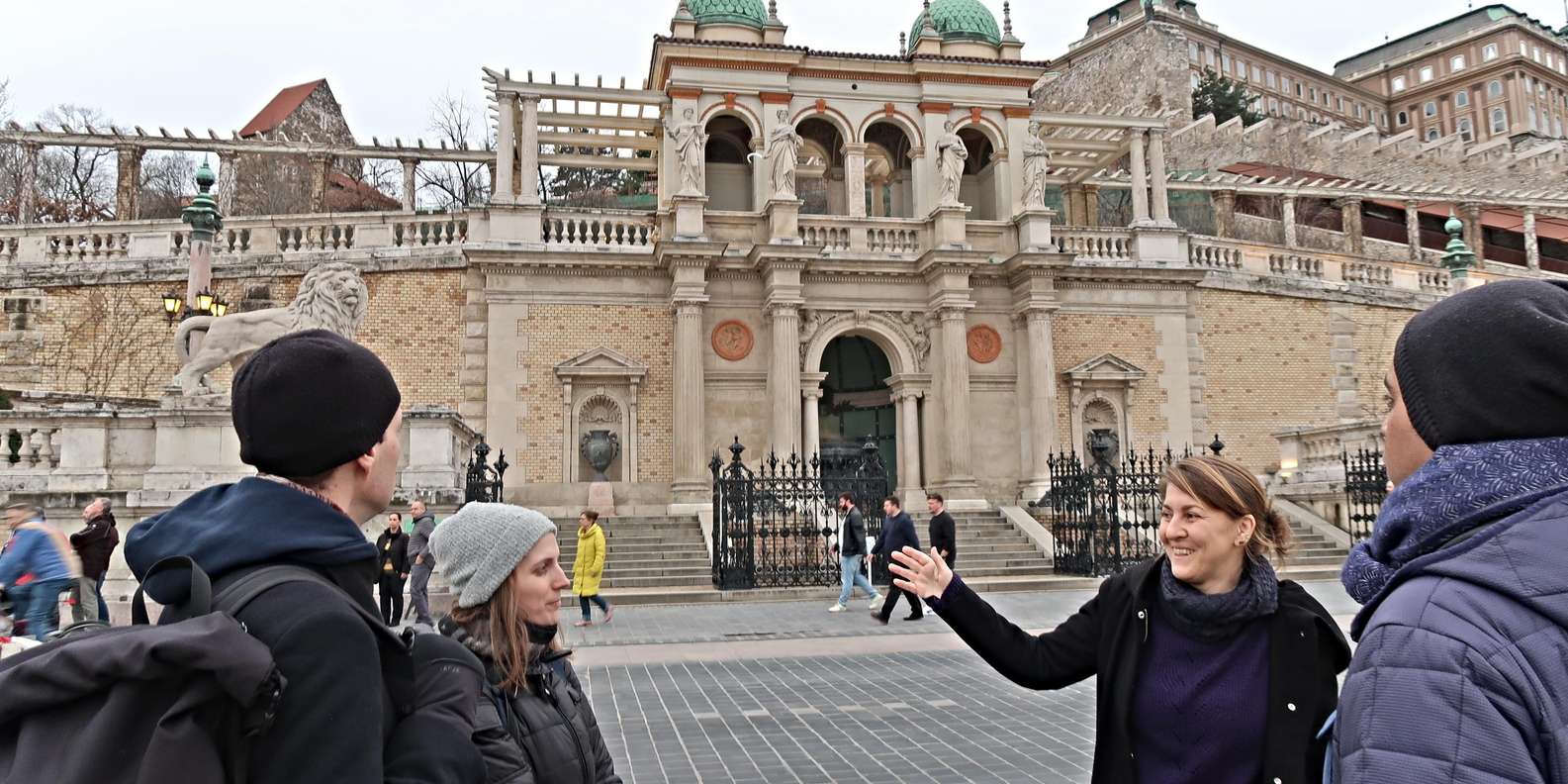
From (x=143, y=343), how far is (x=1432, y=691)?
27.0m

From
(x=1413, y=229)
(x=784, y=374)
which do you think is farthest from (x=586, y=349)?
(x=1413, y=229)

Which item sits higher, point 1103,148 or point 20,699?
point 1103,148

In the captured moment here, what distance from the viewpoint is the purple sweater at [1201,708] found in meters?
2.90

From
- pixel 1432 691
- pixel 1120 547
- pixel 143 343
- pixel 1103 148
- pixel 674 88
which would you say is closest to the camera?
pixel 1432 691

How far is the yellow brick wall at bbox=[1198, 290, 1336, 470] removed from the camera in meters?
28.1

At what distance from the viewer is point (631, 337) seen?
2484cm

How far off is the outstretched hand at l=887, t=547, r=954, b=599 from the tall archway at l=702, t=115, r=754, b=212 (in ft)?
80.5

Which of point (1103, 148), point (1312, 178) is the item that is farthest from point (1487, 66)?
point (1103, 148)

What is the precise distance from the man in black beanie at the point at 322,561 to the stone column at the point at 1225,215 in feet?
131

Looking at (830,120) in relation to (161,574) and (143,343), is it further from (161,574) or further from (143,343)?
(161,574)

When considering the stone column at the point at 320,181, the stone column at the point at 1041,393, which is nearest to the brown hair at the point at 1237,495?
the stone column at the point at 1041,393

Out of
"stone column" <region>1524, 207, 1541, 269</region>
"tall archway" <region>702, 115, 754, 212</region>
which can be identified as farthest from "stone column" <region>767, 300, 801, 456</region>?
"stone column" <region>1524, 207, 1541, 269</region>

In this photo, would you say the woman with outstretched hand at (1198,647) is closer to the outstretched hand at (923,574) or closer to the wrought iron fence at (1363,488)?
the outstretched hand at (923,574)

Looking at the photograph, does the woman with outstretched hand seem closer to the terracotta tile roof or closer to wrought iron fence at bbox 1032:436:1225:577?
wrought iron fence at bbox 1032:436:1225:577
